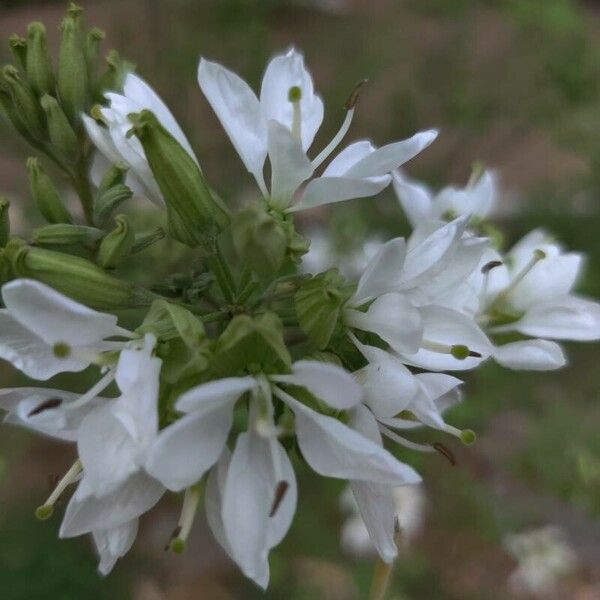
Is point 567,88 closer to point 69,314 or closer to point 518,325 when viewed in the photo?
point 518,325

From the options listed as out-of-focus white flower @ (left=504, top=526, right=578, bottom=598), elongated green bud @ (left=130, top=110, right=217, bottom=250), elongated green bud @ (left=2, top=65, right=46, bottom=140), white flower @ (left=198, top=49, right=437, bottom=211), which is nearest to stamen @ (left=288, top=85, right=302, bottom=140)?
white flower @ (left=198, top=49, right=437, bottom=211)

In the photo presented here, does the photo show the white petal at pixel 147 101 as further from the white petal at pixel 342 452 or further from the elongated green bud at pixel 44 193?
the white petal at pixel 342 452

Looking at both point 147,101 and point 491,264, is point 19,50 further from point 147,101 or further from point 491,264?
point 491,264

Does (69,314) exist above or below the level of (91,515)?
above

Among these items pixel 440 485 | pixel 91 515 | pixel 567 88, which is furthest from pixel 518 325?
pixel 567 88

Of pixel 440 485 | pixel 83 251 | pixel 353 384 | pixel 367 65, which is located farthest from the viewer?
pixel 367 65

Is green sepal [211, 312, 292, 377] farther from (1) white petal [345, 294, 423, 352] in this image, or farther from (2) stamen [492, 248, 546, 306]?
(2) stamen [492, 248, 546, 306]

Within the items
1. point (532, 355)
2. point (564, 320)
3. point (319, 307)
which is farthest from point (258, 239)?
point (564, 320)
